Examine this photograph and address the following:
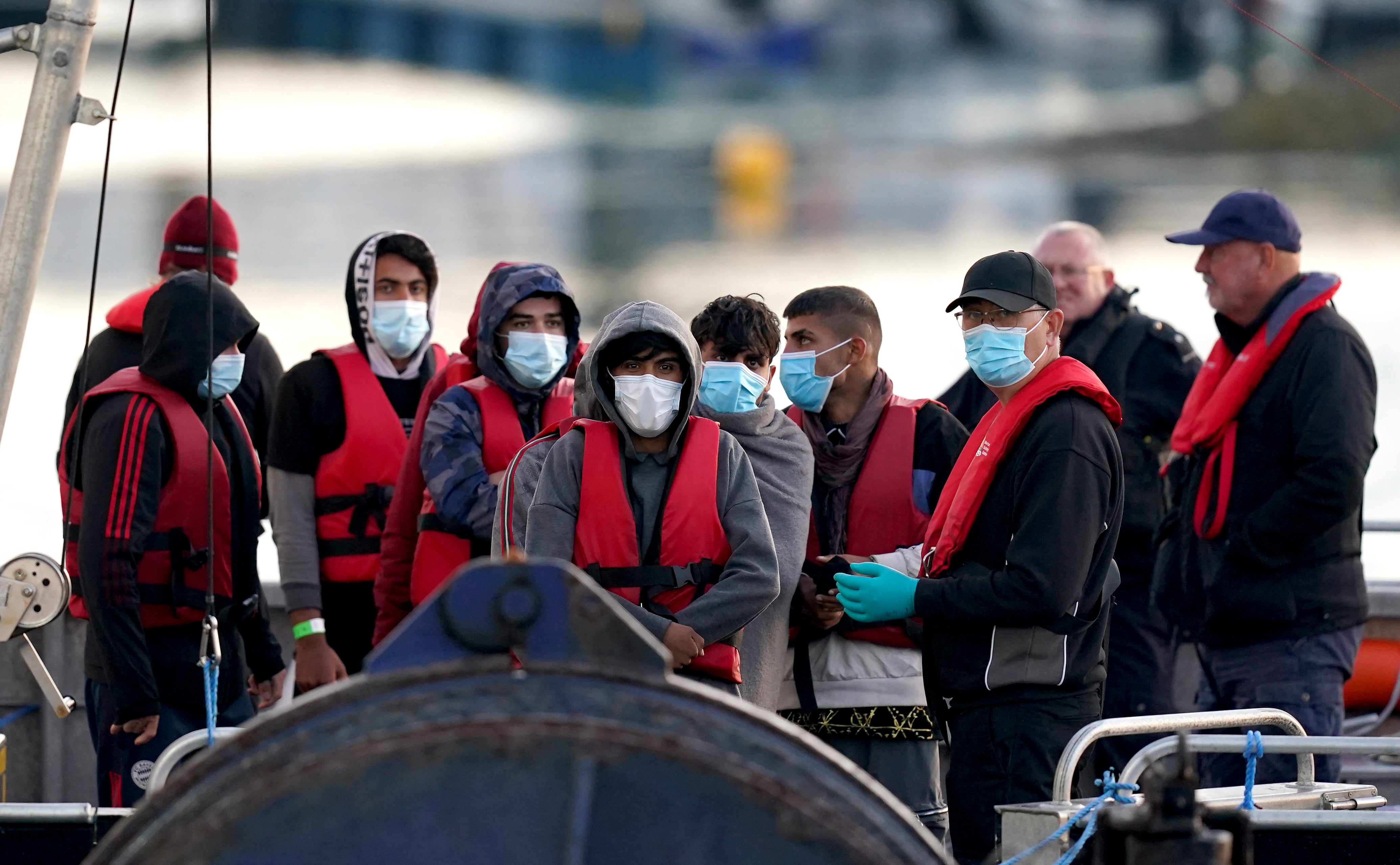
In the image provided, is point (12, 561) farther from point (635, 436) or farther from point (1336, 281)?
point (1336, 281)

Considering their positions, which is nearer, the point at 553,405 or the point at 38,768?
the point at 553,405

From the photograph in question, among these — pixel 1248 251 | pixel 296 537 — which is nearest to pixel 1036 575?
pixel 1248 251

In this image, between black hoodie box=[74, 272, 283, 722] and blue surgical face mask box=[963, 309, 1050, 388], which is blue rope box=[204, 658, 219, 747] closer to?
black hoodie box=[74, 272, 283, 722]

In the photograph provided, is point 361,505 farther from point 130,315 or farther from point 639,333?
point 639,333

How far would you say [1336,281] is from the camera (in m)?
5.33

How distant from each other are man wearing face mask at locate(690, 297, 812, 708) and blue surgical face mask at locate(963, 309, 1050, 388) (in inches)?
19.9

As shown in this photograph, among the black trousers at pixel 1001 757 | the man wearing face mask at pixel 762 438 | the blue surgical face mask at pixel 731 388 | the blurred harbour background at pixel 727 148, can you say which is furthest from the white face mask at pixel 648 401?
→ the blurred harbour background at pixel 727 148

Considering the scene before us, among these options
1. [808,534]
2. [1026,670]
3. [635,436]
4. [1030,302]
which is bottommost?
[1026,670]

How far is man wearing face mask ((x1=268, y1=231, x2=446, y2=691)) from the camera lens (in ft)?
16.9

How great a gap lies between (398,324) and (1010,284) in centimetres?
206

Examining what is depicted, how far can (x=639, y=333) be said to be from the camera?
405cm

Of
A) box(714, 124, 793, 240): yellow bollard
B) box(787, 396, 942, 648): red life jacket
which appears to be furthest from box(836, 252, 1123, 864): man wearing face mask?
box(714, 124, 793, 240): yellow bollard

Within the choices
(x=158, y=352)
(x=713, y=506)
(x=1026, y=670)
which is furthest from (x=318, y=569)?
(x=1026, y=670)

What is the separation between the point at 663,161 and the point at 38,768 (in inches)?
2208
